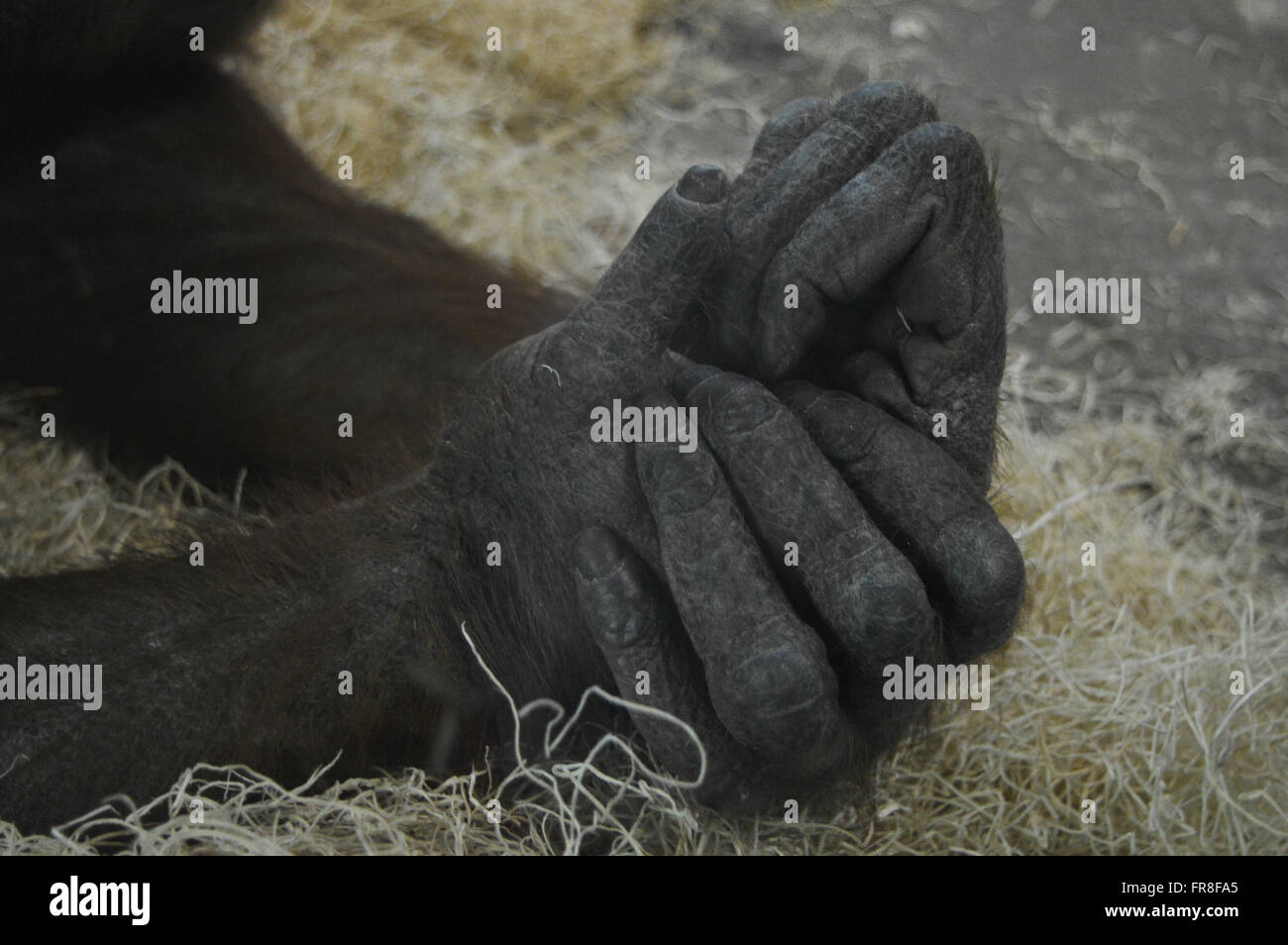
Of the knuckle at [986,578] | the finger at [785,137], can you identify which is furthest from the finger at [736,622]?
the finger at [785,137]

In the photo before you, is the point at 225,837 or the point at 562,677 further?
the point at 562,677

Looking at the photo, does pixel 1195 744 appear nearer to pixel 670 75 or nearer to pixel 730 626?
pixel 730 626

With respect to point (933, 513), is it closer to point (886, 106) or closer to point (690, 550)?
point (690, 550)

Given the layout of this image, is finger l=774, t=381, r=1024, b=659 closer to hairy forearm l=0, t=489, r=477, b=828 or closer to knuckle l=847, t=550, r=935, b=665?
knuckle l=847, t=550, r=935, b=665

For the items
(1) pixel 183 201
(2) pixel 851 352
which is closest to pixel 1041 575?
(2) pixel 851 352

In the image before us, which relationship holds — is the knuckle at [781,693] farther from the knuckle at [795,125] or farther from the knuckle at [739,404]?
the knuckle at [795,125]
